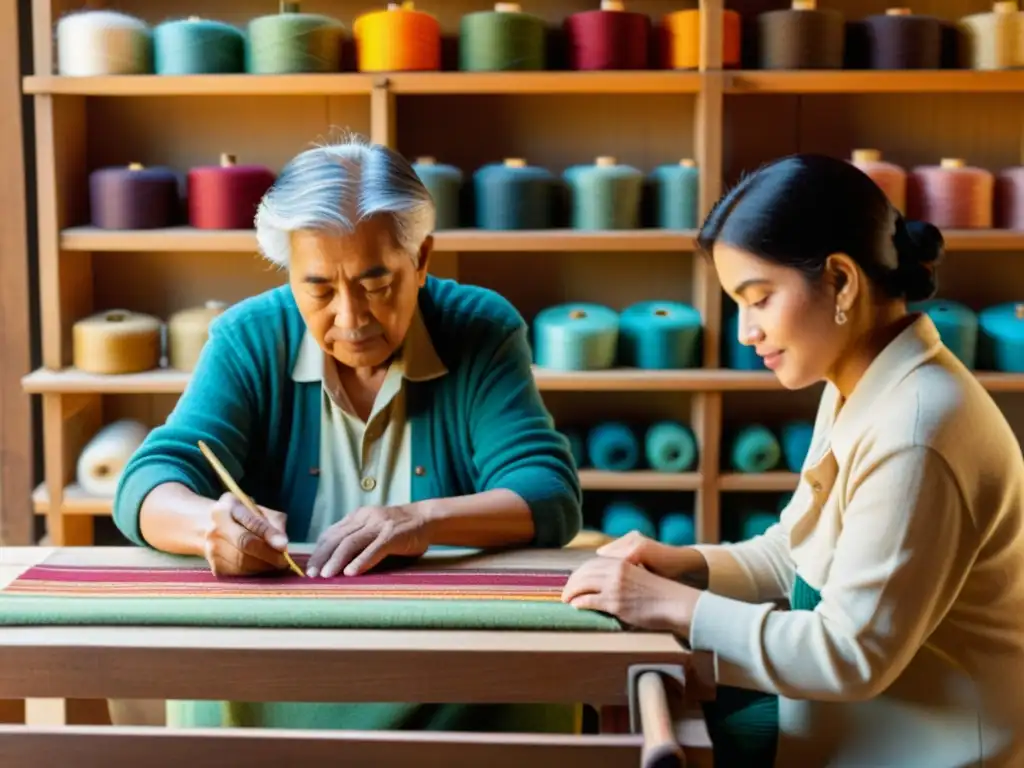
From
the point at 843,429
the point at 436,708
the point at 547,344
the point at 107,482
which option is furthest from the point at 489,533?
the point at 107,482

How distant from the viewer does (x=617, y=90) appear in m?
3.65

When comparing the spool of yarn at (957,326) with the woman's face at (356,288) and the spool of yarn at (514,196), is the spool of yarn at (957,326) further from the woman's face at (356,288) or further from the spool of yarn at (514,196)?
the woman's face at (356,288)

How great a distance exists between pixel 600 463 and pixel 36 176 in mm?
1824

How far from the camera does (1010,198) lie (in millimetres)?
3781

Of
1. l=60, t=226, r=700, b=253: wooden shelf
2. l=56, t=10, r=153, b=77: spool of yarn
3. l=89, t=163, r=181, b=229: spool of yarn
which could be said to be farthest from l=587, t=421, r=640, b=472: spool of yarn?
l=56, t=10, r=153, b=77: spool of yarn

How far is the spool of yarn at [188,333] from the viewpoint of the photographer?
3750 mm

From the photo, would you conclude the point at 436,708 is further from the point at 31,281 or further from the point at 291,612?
the point at 31,281

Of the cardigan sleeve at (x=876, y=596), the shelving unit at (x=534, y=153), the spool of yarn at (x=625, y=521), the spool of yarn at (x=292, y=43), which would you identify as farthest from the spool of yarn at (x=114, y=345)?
the cardigan sleeve at (x=876, y=596)

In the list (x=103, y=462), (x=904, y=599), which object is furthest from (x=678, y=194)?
(x=904, y=599)

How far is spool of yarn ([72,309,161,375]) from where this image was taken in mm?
3711

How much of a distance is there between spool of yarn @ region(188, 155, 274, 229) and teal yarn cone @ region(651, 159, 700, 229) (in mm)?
1109

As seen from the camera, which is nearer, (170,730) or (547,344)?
(170,730)

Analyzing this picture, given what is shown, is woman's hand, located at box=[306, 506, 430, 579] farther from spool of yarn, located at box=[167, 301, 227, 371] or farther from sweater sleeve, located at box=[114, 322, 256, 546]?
spool of yarn, located at box=[167, 301, 227, 371]

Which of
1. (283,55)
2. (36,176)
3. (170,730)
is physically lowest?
(170,730)
